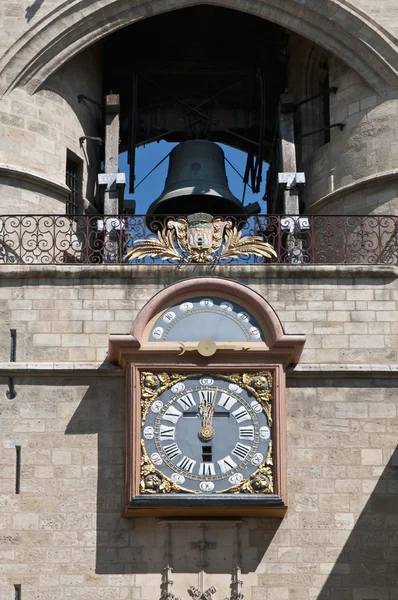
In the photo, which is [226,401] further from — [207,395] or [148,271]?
[148,271]

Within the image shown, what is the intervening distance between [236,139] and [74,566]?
7675mm

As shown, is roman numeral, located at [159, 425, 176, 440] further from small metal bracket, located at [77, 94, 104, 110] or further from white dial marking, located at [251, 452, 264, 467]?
small metal bracket, located at [77, 94, 104, 110]

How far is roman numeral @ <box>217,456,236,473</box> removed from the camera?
Answer: 18406 millimetres

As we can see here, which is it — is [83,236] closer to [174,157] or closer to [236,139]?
[174,157]

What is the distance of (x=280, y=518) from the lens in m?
18.5

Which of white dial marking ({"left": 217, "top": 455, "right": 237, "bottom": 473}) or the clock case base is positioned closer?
the clock case base

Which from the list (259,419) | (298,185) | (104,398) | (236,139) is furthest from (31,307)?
(236,139)

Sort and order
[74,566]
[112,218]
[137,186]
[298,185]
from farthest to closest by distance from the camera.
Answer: [137,186], [298,185], [112,218], [74,566]

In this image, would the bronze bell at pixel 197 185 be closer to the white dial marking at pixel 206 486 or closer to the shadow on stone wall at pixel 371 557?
the white dial marking at pixel 206 486

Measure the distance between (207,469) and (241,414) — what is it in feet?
2.14

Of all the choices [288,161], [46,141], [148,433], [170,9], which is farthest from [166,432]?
[170,9]

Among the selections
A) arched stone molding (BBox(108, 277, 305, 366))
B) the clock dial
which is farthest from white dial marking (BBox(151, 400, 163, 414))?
the clock dial

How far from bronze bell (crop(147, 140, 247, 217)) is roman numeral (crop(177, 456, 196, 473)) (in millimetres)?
3855

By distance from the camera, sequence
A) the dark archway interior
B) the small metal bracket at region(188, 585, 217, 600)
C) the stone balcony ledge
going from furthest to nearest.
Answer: the dark archway interior, the stone balcony ledge, the small metal bracket at region(188, 585, 217, 600)
